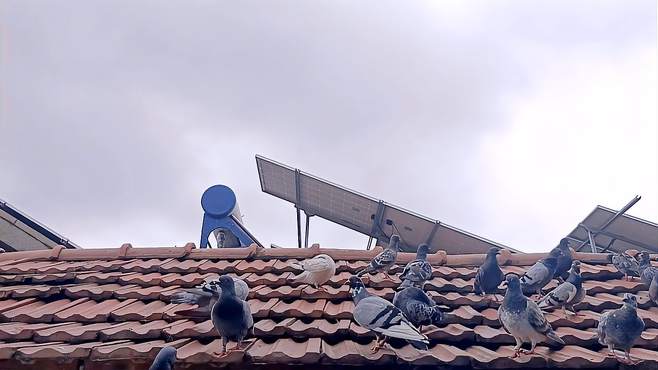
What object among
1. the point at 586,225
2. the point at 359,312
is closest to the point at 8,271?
the point at 359,312

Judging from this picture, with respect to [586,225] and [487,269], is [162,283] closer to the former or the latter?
[487,269]

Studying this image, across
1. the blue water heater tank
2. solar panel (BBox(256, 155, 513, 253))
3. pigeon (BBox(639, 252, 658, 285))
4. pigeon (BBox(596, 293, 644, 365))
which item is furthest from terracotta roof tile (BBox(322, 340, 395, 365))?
solar panel (BBox(256, 155, 513, 253))

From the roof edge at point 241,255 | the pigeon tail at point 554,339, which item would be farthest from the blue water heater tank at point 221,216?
the pigeon tail at point 554,339

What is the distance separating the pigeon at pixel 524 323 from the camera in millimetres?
2809

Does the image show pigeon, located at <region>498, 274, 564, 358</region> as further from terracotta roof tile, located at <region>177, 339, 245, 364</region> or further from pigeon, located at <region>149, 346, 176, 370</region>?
pigeon, located at <region>149, 346, 176, 370</region>

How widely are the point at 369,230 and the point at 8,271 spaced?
440 cm

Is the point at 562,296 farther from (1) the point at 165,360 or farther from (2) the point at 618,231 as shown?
(2) the point at 618,231

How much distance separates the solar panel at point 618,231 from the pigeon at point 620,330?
14.1 feet

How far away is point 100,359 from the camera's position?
260 cm

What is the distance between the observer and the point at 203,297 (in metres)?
3.49

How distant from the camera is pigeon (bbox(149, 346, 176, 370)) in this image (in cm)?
238

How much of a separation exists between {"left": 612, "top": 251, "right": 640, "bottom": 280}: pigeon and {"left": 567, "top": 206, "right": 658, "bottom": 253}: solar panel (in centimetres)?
228

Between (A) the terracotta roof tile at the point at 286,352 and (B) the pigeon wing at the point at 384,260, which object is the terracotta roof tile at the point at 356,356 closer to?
(A) the terracotta roof tile at the point at 286,352

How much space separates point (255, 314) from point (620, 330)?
6.81ft
